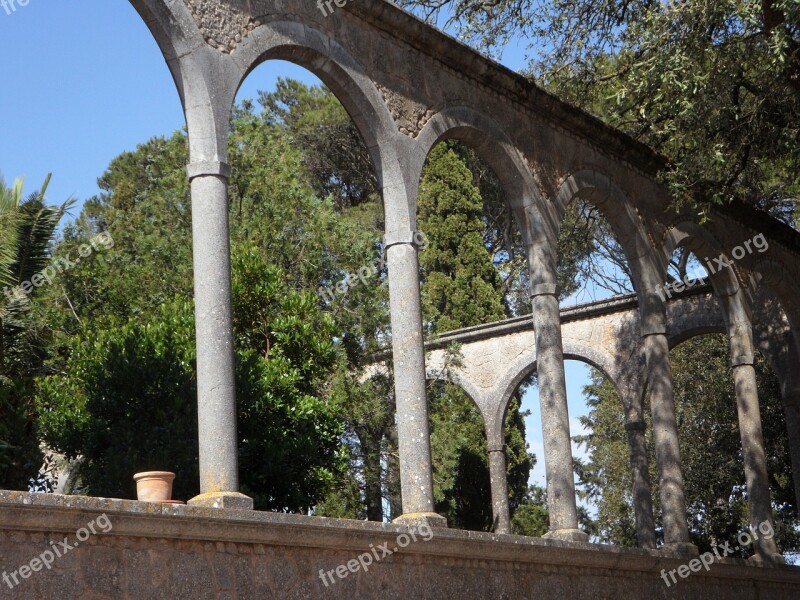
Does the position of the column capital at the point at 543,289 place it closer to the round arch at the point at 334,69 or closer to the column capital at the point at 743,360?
the round arch at the point at 334,69

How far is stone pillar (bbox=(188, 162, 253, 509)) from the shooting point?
7105 millimetres

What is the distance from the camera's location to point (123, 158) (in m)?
28.6

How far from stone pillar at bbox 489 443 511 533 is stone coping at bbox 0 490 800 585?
6706mm

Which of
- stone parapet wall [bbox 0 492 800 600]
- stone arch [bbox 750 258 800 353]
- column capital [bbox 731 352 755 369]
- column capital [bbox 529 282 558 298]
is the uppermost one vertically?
stone arch [bbox 750 258 800 353]

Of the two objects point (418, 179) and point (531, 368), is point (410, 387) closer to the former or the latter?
point (418, 179)

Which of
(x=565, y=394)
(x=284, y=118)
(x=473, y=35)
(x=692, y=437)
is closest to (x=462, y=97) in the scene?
(x=565, y=394)

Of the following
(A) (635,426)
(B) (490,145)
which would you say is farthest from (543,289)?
(A) (635,426)

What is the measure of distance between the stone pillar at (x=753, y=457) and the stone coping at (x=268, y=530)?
3.97 metres

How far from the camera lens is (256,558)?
6719 mm

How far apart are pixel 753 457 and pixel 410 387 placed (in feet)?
22.6

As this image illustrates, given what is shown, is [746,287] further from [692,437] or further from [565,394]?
[692,437]

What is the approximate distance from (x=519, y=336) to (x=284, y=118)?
1163 centimetres

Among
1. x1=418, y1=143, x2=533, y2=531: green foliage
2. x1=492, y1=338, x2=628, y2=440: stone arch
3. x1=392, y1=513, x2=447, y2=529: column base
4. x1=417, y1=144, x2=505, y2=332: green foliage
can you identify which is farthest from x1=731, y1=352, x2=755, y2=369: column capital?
x1=417, y1=144, x2=505, y2=332: green foliage

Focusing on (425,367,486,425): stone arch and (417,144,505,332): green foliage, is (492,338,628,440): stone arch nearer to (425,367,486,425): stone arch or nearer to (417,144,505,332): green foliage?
(425,367,486,425): stone arch
